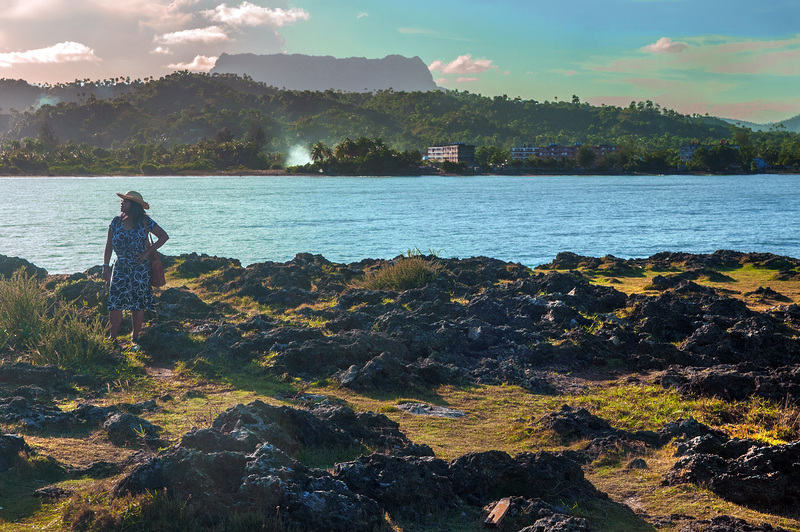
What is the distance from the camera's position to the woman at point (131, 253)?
10508mm

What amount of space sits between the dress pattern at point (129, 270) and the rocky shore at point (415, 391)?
0.75 meters

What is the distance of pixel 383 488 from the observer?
5410mm

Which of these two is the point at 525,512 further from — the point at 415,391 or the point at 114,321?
the point at 114,321

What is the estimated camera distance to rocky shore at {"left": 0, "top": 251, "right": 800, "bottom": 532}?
196 inches

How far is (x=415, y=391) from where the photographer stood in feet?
31.2

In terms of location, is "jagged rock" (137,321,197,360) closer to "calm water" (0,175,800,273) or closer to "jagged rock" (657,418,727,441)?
"jagged rock" (657,418,727,441)

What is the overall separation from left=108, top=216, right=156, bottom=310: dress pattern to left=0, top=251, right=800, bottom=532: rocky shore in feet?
2.47

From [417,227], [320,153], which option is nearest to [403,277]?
[417,227]

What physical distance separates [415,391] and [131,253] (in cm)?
489

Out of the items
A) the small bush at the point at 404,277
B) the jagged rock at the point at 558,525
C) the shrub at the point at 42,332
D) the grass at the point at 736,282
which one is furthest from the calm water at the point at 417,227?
the jagged rock at the point at 558,525

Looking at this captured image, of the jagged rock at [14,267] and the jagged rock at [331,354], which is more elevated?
the jagged rock at [14,267]

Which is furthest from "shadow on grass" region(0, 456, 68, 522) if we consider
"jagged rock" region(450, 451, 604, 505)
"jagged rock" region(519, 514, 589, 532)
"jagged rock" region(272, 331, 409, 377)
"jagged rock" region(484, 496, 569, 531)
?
"jagged rock" region(272, 331, 409, 377)

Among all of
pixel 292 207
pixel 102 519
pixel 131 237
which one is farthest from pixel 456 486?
pixel 292 207

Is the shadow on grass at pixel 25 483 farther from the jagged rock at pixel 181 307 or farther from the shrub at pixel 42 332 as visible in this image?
the jagged rock at pixel 181 307
